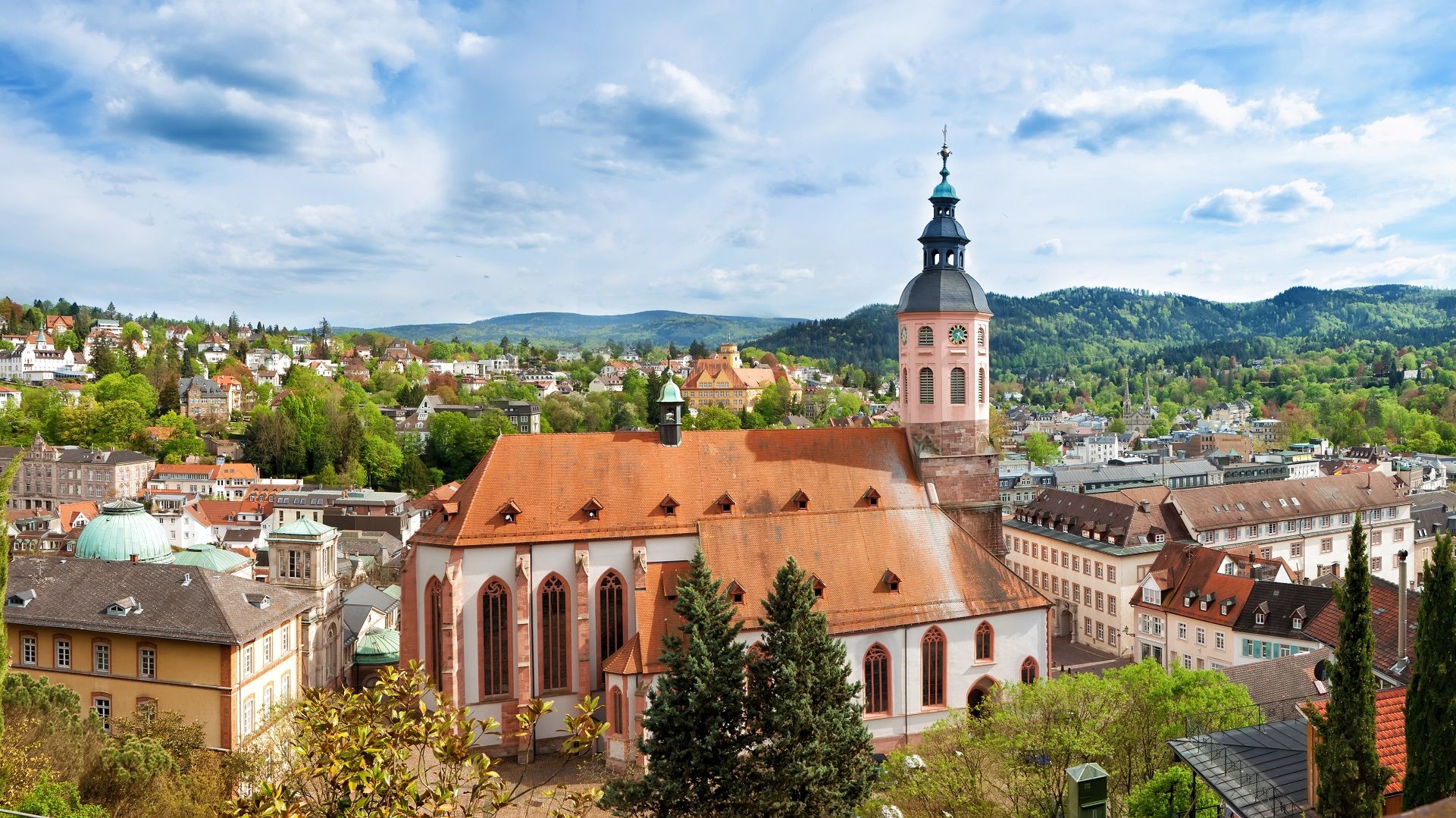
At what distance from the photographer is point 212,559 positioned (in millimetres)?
47281

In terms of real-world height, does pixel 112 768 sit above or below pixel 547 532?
below

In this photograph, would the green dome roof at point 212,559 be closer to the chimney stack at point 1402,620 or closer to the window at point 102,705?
the window at point 102,705

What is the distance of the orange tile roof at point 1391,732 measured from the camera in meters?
15.5

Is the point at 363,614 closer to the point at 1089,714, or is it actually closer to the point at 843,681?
the point at 843,681

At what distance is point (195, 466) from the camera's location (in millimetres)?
98688

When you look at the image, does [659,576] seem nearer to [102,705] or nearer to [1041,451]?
[102,705]

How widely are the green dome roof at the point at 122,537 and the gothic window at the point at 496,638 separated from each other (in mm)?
21613

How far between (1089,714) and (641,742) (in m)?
10.6

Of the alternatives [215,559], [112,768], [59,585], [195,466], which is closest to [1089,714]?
[112,768]

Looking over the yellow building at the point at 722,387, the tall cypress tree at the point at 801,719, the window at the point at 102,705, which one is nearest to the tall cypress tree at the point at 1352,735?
the tall cypress tree at the point at 801,719

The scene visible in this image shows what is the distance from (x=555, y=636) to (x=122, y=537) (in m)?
25.1

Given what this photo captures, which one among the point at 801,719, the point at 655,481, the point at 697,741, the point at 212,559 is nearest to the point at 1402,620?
the point at 801,719

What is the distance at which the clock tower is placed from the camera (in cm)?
3641

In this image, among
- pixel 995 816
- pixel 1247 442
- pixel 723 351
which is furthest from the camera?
pixel 723 351
